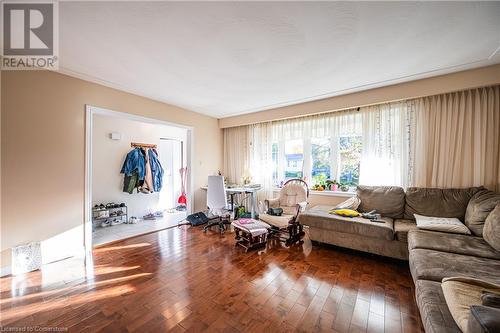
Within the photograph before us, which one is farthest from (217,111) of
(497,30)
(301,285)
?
(497,30)

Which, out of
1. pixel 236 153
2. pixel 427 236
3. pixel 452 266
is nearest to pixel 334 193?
pixel 427 236

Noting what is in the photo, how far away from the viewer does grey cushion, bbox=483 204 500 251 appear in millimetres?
1837

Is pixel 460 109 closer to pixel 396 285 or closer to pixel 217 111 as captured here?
pixel 396 285

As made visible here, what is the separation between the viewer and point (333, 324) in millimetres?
1570

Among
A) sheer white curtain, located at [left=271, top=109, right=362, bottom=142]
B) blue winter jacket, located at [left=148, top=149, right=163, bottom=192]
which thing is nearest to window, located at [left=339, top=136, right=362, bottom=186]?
sheer white curtain, located at [left=271, top=109, right=362, bottom=142]

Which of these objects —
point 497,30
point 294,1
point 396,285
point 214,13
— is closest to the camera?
point 294,1

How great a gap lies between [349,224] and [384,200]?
0.84m

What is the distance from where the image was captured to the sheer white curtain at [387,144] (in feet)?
10.5

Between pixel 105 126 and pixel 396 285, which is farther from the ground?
pixel 105 126

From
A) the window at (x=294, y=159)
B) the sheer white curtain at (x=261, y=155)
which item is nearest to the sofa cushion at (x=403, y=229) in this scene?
the window at (x=294, y=159)

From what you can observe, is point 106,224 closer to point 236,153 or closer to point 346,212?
point 236,153

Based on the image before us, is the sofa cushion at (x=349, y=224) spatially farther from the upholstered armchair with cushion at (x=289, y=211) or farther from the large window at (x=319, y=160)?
the large window at (x=319, y=160)

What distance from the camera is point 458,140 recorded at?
111 inches

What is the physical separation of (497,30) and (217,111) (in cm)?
423
